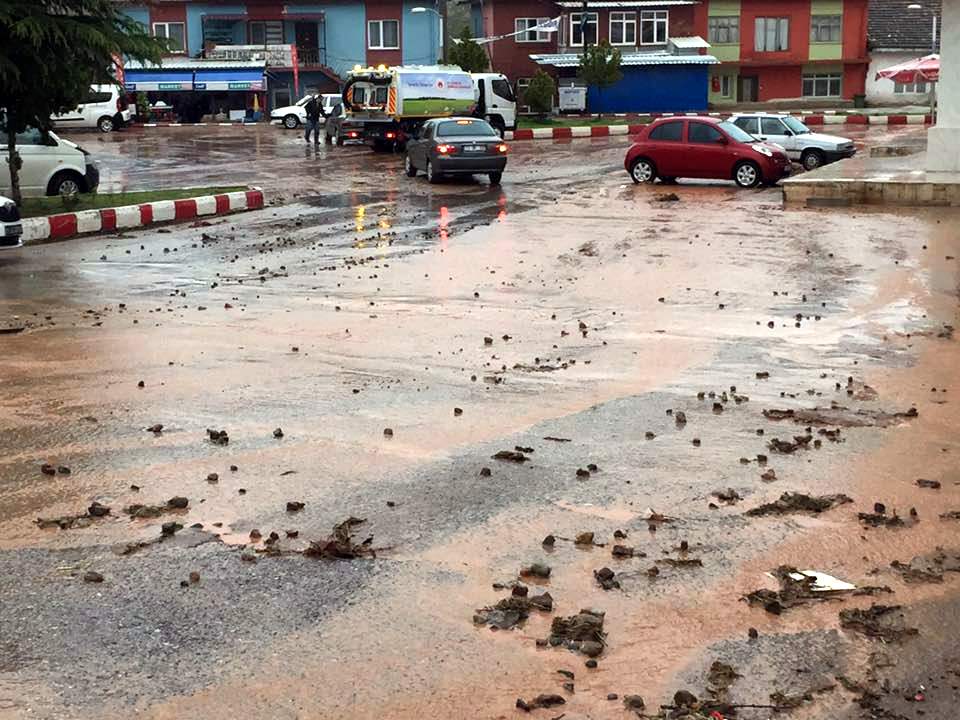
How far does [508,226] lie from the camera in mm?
20109

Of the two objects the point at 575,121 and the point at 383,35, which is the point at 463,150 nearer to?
the point at 575,121

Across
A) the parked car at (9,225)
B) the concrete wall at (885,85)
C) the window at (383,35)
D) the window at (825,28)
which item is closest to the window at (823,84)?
the concrete wall at (885,85)

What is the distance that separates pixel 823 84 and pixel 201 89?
104 feet

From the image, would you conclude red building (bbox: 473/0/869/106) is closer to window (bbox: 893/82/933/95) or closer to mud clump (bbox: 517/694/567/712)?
window (bbox: 893/82/933/95)

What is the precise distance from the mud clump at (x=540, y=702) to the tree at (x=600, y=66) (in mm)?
57806

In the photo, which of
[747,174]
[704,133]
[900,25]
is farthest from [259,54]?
[747,174]

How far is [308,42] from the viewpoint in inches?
2758

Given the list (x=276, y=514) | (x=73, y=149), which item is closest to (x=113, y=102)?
(x=73, y=149)

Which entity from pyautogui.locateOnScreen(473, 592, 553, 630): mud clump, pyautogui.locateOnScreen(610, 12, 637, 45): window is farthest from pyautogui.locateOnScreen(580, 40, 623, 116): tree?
pyautogui.locateOnScreen(473, 592, 553, 630): mud clump

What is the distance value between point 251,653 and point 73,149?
20.8 metres

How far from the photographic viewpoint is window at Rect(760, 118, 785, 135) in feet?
98.1

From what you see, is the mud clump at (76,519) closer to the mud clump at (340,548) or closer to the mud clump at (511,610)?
the mud clump at (340,548)

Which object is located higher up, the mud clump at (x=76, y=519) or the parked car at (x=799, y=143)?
the parked car at (x=799, y=143)

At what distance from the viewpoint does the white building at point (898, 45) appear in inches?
2712
